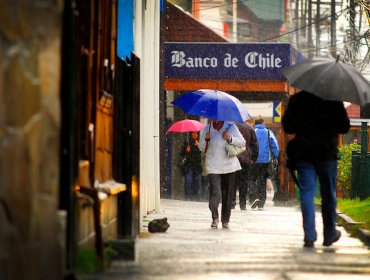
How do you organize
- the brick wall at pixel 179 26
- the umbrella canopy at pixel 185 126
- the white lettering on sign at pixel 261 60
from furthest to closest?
1. the brick wall at pixel 179 26
2. the white lettering on sign at pixel 261 60
3. the umbrella canopy at pixel 185 126

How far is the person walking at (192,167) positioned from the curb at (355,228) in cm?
1038

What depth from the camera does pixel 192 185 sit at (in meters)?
29.5

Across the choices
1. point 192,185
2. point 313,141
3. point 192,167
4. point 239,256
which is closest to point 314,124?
point 313,141

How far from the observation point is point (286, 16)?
88562 millimetres

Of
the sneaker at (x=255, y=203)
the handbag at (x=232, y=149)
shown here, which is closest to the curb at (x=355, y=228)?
the handbag at (x=232, y=149)

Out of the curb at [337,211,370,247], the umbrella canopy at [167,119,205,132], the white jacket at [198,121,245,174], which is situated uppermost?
the umbrella canopy at [167,119,205,132]

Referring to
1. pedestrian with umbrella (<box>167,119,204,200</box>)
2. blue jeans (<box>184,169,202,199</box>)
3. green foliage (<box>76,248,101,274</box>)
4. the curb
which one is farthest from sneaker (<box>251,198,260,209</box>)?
green foliage (<box>76,248,101,274</box>)

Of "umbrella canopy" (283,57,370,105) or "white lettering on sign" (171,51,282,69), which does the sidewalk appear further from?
"white lettering on sign" (171,51,282,69)

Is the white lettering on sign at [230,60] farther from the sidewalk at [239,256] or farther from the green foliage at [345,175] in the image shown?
the sidewalk at [239,256]

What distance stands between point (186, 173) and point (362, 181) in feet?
23.6

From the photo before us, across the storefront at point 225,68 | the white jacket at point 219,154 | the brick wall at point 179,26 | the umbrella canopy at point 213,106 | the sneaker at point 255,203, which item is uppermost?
the brick wall at point 179,26

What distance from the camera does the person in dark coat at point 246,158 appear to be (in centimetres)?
2278

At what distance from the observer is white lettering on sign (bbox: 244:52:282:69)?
29.6 m

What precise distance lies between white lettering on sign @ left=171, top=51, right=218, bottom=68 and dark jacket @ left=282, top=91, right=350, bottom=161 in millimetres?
16707
